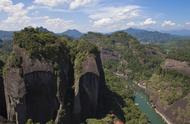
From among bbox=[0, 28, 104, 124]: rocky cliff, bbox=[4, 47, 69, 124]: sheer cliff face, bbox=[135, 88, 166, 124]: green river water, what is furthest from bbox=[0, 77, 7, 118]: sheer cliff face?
bbox=[135, 88, 166, 124]: green river water

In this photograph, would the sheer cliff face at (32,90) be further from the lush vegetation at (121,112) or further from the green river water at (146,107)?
the green river water at (146,107)

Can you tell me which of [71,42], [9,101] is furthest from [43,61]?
[71,42]

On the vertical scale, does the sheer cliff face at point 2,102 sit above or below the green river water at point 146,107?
above

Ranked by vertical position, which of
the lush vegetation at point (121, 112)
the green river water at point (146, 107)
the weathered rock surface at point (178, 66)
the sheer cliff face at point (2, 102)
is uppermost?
the sheer cliff face at point (2, 102)

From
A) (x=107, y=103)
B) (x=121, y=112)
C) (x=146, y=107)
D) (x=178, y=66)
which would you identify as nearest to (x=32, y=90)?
(x=121, y=112)

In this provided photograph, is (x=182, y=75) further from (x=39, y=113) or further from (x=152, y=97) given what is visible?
(x=39, y=113)

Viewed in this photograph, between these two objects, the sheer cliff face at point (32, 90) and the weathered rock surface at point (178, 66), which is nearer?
the sheer cliff face at point (32, 90)

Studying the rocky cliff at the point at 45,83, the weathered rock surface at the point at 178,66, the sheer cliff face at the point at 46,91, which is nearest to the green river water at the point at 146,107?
the weathered rock surface at the point at 178,66

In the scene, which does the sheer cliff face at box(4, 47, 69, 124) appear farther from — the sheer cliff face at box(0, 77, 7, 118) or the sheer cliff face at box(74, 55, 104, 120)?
the sheer cliff face at box(74, 55, 104, 120)
